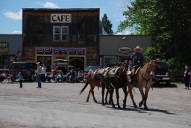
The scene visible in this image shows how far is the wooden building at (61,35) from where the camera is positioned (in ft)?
152

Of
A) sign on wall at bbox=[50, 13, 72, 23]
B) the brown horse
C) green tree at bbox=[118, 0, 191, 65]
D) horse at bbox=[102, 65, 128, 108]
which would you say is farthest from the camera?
sign on wall at bbox=[50, 13, 72, 23]

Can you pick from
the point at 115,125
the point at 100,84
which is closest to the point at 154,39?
the point at 100,84

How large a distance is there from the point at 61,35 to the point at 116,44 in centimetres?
645

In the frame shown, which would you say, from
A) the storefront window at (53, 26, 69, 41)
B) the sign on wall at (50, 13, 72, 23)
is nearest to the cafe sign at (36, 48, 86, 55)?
the storefront window at (53, 26, 69, 41)

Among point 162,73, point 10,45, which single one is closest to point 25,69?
point 10,45

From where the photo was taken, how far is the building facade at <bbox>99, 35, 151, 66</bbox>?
148 feet

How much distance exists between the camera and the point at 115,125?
1126cm

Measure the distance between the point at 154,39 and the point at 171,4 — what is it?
4.74 meters

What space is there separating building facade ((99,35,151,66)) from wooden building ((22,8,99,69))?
75 centimetres

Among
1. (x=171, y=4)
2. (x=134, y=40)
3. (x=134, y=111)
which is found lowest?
(x=134, y=111)

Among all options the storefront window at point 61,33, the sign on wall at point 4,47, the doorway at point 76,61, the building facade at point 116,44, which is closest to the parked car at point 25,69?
the doorway at point 76,61

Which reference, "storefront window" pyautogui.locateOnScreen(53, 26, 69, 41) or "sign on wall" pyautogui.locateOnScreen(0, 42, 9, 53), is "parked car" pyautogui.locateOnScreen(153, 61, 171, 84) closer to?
"storefront window" pyautogui.locateOnScreen(53, 26, 69, 41)

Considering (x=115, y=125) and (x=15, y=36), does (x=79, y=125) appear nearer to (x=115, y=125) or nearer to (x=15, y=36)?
(x=115, y=125)

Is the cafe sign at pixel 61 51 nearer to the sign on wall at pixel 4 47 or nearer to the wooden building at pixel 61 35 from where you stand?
the wooden building at pixel 61 35
